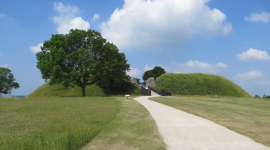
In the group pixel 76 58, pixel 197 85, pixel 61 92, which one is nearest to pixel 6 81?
pixel 61 92

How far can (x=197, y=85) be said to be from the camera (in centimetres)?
4341

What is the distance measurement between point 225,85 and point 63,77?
4217cm

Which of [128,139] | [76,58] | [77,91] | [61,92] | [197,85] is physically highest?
[76,58]

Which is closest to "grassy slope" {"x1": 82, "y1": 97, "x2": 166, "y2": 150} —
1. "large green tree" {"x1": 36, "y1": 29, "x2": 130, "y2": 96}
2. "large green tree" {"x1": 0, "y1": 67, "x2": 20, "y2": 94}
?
"large green tree" {"x1": 36, "y1": 29, "x2": 130, "y2": 96}

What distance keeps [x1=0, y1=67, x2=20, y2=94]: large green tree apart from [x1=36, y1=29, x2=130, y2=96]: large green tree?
23308 mm

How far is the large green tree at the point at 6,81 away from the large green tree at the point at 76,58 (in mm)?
23308

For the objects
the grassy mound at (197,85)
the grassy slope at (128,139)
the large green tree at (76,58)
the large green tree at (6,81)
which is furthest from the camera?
the large green tree at (6,81)

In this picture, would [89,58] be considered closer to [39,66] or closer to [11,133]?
[39,66]

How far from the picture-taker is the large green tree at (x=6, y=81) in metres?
45.6

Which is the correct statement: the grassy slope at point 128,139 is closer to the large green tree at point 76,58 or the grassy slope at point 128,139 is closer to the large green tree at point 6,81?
the large green tree at point 76,58

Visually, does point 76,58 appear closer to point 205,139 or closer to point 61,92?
point 61,92

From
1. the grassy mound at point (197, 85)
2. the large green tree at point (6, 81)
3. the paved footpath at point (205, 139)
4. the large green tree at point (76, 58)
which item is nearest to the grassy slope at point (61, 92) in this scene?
the large green tree at point (76, 58)

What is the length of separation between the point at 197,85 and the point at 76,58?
31.7 m

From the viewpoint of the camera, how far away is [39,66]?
29.6 metres
